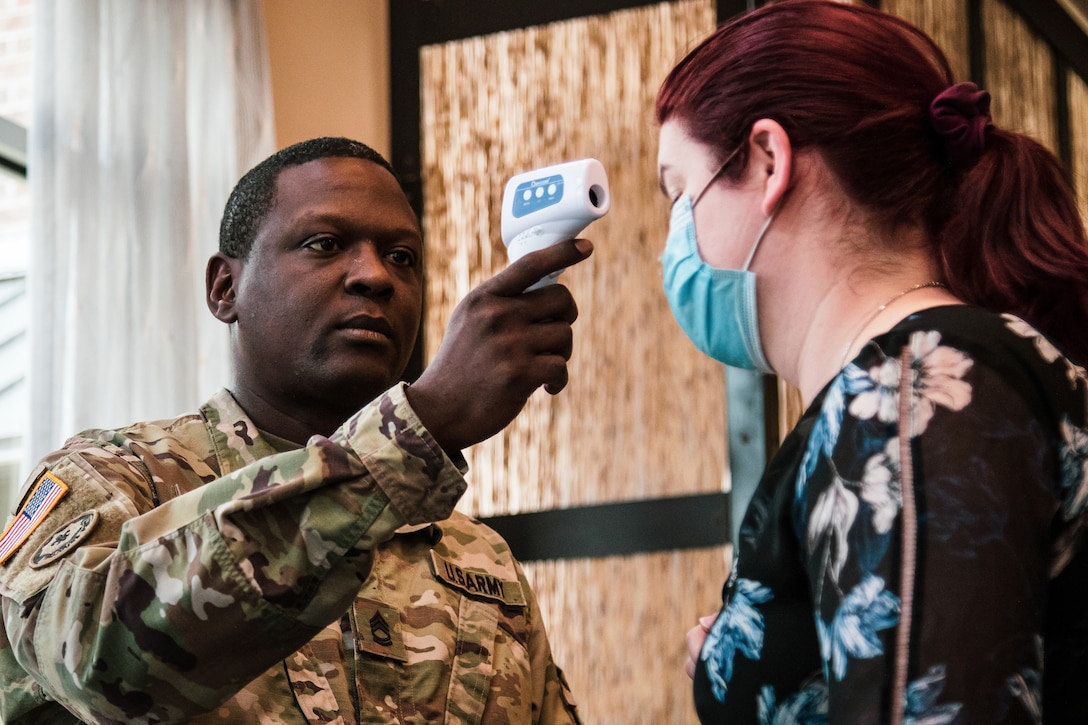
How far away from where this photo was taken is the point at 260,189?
2121 millimetres

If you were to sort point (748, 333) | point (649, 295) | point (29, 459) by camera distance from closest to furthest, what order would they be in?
point (748, 333) < point (29, 459) < point (649, 295)

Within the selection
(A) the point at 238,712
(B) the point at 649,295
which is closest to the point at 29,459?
(A) the point at 238,712

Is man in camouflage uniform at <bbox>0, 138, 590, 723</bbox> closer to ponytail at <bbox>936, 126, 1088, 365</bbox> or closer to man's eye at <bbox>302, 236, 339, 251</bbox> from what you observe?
man's eye at <bbox>302, 236, 339, 251</bbox>

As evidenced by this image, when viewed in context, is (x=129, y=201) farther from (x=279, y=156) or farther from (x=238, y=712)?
(x=238, y=712)

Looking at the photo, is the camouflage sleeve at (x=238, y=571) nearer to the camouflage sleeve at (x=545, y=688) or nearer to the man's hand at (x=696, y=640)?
the man's hand at (x=696, y=640)

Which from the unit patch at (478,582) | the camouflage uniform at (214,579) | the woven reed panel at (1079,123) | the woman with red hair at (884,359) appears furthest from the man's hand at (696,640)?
the woven reed panel at (1079,123)

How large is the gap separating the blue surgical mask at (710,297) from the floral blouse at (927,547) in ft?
0.70

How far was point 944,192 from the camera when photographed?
4.38 ft

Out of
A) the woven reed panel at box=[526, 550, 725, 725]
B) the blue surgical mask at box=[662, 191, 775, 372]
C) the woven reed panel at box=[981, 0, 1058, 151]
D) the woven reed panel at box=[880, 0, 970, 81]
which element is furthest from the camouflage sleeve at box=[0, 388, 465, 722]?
the woven reed panel at box=[981, 0, 1058, 151]

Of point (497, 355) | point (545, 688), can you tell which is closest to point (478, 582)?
point (545, 688)

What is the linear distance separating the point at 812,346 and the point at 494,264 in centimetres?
200

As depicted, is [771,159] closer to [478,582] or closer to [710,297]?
[710,297]

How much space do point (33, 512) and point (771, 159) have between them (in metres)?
0.97

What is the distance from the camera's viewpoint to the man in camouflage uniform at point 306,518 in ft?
4.37
